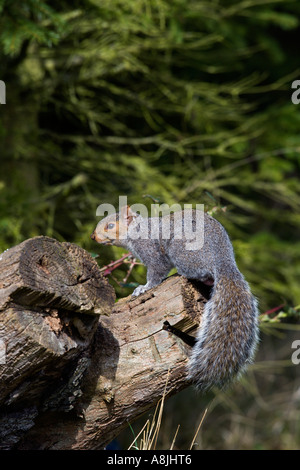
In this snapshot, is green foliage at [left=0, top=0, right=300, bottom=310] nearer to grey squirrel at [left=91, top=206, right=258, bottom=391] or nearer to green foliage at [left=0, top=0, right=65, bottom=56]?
green foliage at [left=0, top=0, right=65, bottom=56]

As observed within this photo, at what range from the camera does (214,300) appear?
198cm

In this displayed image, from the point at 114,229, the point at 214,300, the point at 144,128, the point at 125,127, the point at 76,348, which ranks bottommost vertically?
the point at 76,348

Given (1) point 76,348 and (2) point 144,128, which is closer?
(1) point 76,348

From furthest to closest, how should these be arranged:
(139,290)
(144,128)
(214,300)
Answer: (144,128) → (139,290) → (214,300)

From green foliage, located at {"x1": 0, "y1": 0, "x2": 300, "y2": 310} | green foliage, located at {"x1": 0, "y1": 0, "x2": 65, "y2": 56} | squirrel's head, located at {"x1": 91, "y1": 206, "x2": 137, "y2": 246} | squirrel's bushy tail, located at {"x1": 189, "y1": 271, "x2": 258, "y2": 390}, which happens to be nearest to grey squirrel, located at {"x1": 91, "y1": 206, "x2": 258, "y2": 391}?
squirrel's bushy tail, located at {"x1": 189, "y1": 271, "x2": 258, "y2": 390}

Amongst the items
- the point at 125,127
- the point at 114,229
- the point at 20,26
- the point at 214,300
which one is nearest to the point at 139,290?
the point at 114,229

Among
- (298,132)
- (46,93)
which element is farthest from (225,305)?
(298,132)

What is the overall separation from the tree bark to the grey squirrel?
62mm

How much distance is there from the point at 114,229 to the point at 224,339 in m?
0.88

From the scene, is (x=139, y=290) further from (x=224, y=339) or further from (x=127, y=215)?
(x=224, y=339)

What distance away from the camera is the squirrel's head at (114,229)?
2.56 meters

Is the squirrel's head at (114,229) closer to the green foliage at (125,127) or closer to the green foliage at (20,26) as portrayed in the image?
the green foliage at (125,127)

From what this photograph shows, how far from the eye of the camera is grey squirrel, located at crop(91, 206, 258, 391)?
75.0 inches

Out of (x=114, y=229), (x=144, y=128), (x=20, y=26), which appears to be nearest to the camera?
(x=114, y=229)
